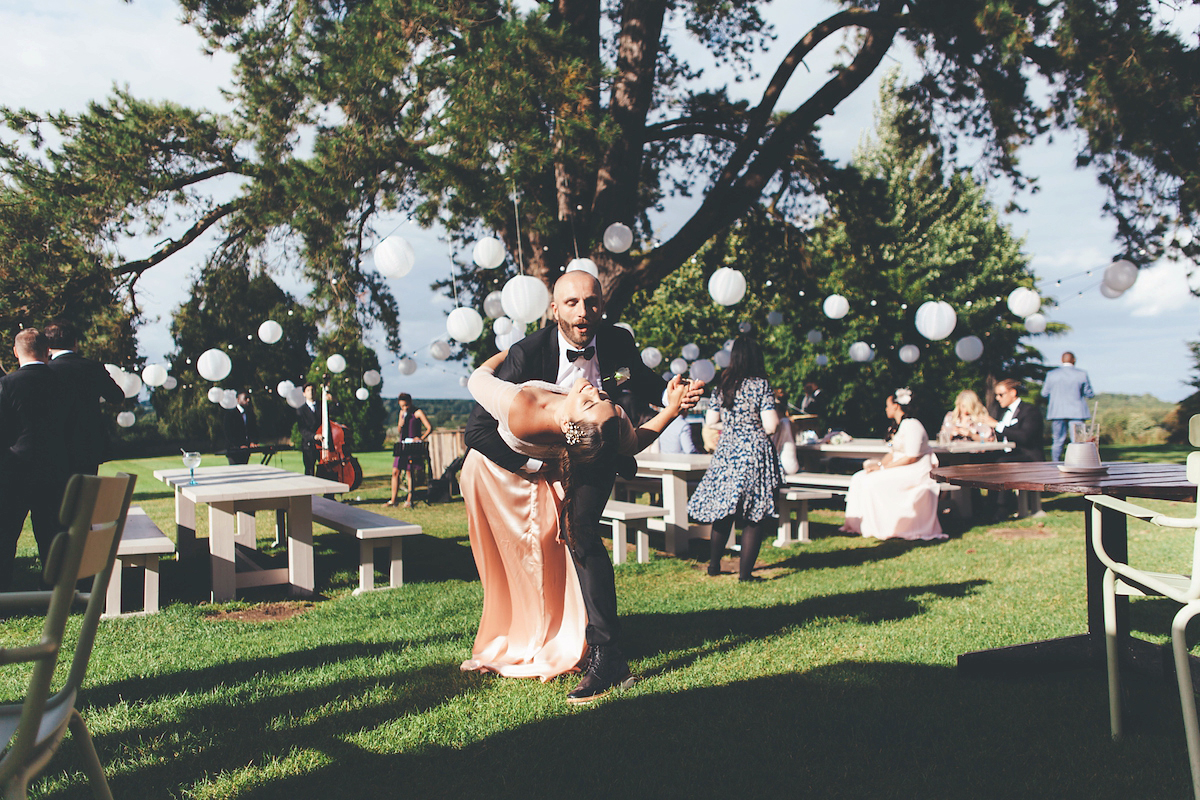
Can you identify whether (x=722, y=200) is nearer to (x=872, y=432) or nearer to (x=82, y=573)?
(x=82, y=573)

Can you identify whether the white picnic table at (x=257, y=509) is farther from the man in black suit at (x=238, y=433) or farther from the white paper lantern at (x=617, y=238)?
the man in black suit at (x=238, y=433)

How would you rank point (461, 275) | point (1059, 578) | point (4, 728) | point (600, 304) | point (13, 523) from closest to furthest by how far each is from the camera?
point (4, 728) < point (600, 304) < point (13, 523) < point (1059, 578) < point (461, 275)

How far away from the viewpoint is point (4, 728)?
1.49 m

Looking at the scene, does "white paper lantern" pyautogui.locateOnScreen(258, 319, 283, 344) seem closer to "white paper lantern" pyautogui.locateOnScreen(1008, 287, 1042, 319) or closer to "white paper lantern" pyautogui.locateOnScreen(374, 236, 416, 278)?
"white paper lantern" pyautogui.locateOnScreen(374, 236, 416, 278)

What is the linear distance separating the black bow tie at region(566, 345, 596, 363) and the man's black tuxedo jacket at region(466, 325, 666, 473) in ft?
0.27

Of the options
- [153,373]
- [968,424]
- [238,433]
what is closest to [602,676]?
[968,424]

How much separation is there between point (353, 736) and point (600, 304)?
5.77 ft

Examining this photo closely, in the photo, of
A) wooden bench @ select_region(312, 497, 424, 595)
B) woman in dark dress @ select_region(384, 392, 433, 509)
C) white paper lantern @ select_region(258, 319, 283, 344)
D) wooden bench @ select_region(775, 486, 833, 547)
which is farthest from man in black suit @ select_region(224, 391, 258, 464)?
wooden bench @ select_region(775, 486, 833, 547)

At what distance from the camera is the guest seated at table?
9.64 meters

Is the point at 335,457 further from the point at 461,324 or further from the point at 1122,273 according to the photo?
the point at 1122,273

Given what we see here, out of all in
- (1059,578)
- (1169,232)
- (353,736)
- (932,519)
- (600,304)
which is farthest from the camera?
(1169,232)

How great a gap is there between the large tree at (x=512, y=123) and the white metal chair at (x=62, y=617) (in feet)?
19.6

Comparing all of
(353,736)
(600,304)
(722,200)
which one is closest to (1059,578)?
(600,304)

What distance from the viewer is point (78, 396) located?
16.0 feet
